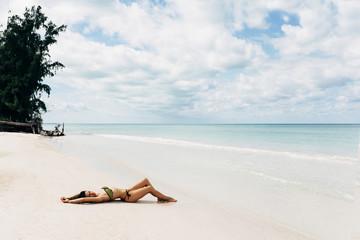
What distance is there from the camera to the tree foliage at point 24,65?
32.9 meters

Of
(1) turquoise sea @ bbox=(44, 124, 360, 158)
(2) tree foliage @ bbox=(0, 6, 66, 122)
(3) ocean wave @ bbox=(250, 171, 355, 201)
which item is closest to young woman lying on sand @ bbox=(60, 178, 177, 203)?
(3) ocean wave @ bbox=(250, 171, 355, 201)

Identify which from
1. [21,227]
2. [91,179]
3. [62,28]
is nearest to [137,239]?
[21,227]

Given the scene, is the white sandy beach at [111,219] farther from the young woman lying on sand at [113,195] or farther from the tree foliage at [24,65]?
the tree foliage at [24,65]

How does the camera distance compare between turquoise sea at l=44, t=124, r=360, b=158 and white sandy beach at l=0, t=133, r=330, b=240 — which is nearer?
white sandy beach at l=0, t=133, r=330, b=240

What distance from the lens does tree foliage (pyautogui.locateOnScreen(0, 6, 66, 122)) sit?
32875 millimetres

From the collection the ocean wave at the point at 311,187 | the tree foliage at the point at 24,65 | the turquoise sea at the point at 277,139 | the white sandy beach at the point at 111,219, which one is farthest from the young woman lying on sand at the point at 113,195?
the tree foliage at the point at 24,65

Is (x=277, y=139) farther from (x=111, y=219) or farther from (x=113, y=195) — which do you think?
(x=111, y=219)

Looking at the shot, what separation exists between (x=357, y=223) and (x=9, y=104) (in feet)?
128

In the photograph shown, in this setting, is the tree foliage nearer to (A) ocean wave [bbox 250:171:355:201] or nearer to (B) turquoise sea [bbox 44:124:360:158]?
(B) turquoise sea [bbox 44:124:360:158]

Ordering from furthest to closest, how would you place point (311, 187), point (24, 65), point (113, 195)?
point (24, 65)
point (311, 187)
point (113, 195)

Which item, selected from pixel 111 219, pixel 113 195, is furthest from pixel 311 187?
pixel 111 219

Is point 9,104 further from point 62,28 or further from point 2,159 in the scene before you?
point 2,159

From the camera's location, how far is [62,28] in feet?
119

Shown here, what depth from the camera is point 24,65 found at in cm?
3378
